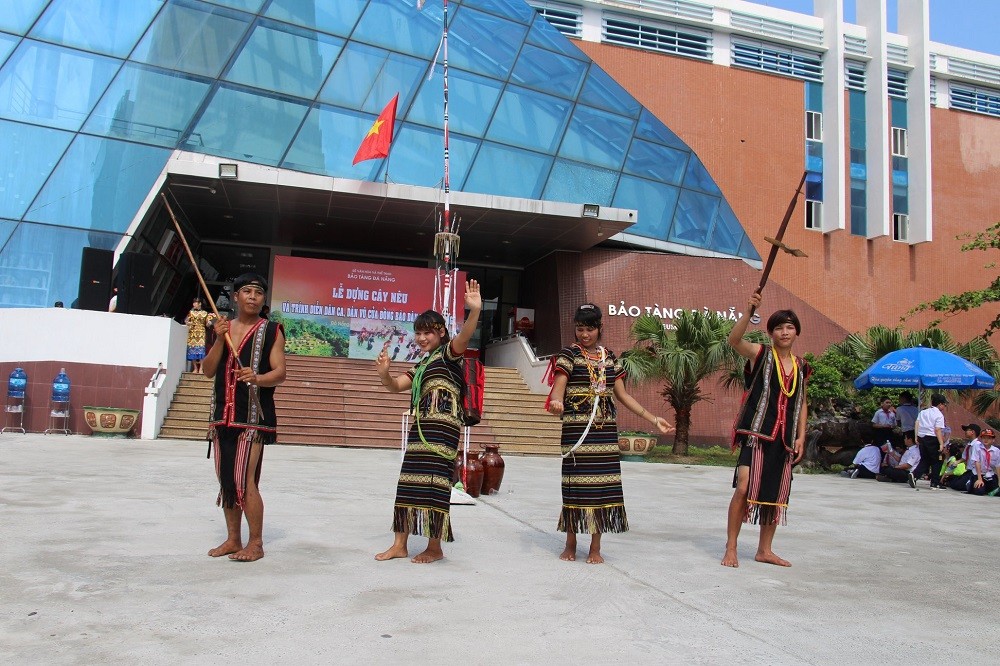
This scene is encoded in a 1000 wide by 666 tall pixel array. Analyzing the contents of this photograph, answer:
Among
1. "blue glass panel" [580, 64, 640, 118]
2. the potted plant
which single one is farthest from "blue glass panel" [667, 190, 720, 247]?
the potted plant

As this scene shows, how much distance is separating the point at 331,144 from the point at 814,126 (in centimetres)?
1556

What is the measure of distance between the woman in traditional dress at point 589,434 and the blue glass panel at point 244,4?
18.6m

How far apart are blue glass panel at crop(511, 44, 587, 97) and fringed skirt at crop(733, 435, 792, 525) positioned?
61.0 ft

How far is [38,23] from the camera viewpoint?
739 inches

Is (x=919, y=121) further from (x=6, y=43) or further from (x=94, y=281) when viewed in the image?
(x=6, y=43)

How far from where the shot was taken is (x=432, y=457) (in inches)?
187

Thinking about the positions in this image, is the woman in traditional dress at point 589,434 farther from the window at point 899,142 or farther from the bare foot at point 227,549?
the window at point 899,142

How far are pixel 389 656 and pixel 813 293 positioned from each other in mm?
25007

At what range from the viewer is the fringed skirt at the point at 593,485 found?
4840 mm

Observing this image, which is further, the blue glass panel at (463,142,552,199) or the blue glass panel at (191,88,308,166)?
the blue glass panel at (463,142,552,199)

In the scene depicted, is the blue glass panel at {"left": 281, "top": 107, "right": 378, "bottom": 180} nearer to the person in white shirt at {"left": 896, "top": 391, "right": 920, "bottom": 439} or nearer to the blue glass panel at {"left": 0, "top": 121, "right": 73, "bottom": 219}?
the blue glass panel at {"left": 0, "top": 121, "right": 73, "bottom": 219}

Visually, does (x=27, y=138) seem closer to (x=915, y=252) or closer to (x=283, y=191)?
(x=283, y=191)

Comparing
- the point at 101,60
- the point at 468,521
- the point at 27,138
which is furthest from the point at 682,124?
the point at 468,521

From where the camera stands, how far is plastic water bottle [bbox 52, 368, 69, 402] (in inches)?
544
